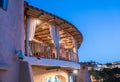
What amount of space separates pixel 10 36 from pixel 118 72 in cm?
2637

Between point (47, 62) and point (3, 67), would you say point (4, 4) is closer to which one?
point (3, 67)

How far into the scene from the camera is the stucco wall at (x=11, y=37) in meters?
Result: 7.14

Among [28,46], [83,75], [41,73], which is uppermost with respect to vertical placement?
[28,46]

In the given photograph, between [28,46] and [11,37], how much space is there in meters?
1.97

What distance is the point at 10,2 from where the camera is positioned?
7.95 meters

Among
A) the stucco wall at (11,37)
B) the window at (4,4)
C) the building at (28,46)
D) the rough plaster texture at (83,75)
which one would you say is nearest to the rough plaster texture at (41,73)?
the building at (28,46)

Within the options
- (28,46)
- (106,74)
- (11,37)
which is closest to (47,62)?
(28,46)

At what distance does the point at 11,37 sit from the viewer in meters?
7.73

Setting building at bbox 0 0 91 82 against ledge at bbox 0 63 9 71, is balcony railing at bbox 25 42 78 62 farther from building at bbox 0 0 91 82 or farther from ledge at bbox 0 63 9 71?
ledge at bbox 0 63 9 71

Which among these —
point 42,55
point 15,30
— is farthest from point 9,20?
point 42,55

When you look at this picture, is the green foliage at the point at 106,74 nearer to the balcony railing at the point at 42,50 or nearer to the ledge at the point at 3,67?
the balcony railing at the point at 42,50

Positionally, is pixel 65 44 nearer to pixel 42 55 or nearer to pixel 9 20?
pixel 42 55

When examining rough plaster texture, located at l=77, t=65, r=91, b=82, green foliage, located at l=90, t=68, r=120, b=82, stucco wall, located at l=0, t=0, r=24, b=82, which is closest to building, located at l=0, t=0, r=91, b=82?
stucco wall, located at l=0, t=0, r=24, b=82

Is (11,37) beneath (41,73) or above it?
above
